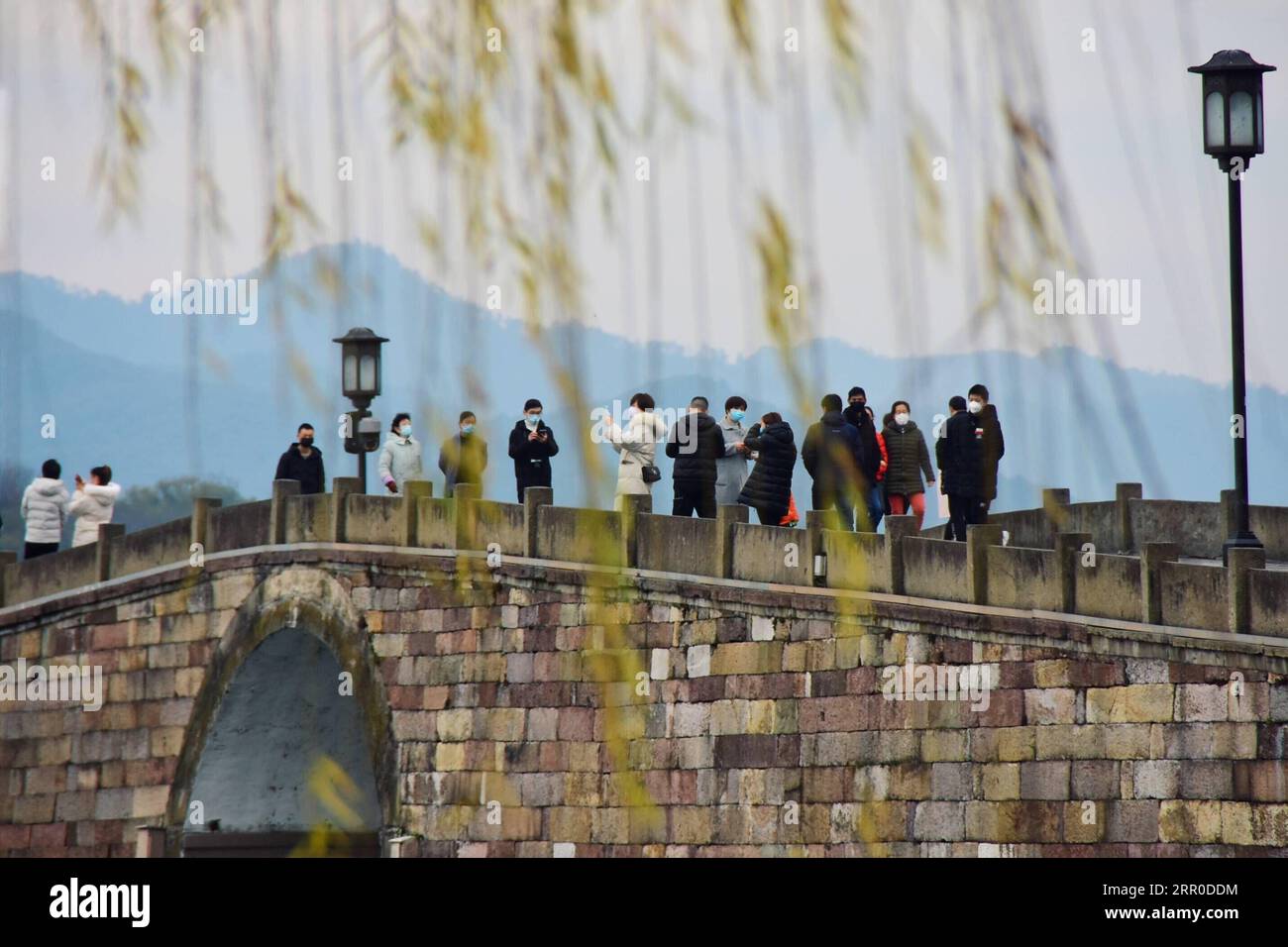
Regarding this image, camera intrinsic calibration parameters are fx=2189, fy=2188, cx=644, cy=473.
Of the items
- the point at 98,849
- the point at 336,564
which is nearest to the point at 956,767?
the point at 336,564

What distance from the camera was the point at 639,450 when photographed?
56.9ft

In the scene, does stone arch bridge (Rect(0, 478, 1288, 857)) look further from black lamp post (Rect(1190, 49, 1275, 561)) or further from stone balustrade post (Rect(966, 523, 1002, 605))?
black lamp post (Rect(1190, 49, 1275, 561))

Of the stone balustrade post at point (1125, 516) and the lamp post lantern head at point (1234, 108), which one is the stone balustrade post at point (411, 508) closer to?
the stone balustrade post at point (1125, 516)

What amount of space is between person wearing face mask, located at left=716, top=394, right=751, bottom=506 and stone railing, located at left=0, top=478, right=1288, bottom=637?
0.29 metres

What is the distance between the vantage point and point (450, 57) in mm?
4641

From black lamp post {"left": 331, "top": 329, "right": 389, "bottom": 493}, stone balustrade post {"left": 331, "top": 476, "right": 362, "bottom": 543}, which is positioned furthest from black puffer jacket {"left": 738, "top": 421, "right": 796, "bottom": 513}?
stone balustrade post {"left": 331, "top": 476, "right": 362, "bottom": 543}

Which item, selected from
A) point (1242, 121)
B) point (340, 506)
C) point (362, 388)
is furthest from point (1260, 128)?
point (340, 506)

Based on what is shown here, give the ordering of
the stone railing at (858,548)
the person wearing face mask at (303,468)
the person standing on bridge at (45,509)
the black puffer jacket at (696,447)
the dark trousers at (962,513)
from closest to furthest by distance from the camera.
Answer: the stone railing at (858,548)
the black puffer jacket at (696,447)
the dark trousers at (962,513)
the person standing on bridge at (45,509)
the person wearing face mask at (303,468)

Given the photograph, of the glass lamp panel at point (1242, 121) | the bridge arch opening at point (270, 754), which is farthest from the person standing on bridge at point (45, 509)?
the glass lamp panel at point (1242, 121)

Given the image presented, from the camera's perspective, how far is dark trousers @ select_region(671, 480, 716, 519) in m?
18.8

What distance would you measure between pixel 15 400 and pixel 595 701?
49.8 feet

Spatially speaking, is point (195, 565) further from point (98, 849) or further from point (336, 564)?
point (98, 849)

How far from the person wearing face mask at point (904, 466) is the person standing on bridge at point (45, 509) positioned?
30.7 ft

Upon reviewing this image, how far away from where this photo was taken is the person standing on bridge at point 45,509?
23.2m
